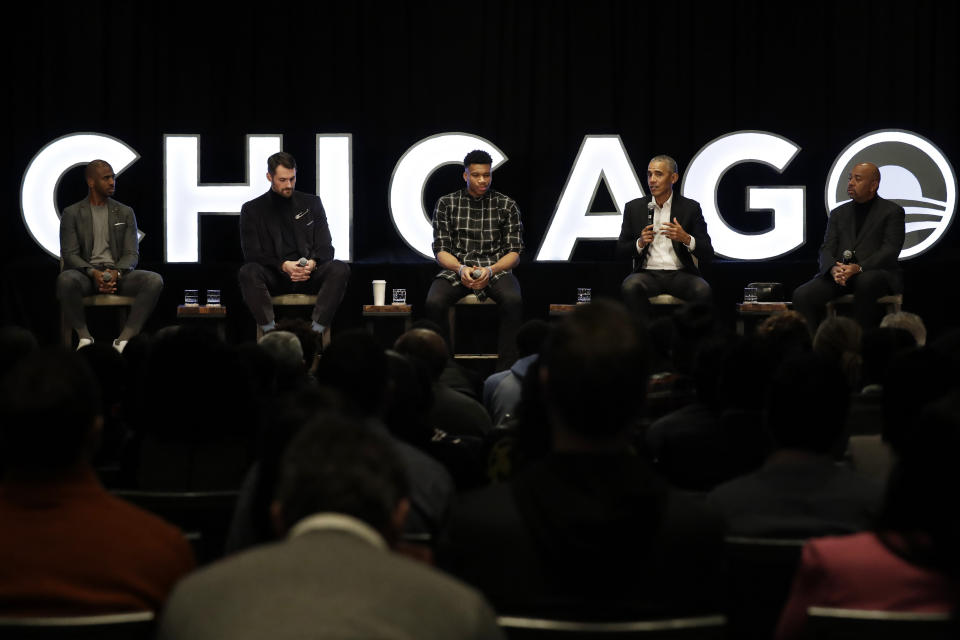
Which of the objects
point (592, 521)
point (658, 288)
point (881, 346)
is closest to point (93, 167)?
point (658, 288)

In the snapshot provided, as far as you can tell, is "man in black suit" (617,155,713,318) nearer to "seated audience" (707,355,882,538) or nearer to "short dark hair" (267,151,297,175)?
"short dark hair" (267,151,297,175)

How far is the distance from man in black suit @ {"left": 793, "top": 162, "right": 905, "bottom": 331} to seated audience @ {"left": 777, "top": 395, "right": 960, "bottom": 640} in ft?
16.1

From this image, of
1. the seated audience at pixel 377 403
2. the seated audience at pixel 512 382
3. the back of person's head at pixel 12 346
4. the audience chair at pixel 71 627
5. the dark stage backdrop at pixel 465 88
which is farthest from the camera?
the dark stage backdrop at pixel 465 88

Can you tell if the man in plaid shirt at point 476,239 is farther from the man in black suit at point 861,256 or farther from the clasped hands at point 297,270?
the man in black suit at point 861,256

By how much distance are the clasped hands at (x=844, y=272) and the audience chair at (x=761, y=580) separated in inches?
190

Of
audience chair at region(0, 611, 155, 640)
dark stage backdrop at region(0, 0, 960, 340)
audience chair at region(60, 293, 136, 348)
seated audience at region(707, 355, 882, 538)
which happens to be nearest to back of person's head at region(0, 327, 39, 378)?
audience chair at region(0, 611, 155, 640)

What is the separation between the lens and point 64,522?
1562 millimetres

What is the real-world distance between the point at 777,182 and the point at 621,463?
640 cm

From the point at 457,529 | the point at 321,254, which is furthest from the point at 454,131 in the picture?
the point at 457,529

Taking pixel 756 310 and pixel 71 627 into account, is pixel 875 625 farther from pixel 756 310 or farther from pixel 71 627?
pixel 756 310

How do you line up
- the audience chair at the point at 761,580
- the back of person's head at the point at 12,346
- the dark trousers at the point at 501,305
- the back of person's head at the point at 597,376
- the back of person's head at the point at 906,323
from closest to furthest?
the back of person's head at the point at 597,376 < the audience chair at the point at 761,580 < the back of person's head at the point at 12,346 < the back of person's head at the point at 906,323 < the dark trousers at the point at 501,305

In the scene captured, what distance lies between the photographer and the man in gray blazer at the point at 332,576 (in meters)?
1.06

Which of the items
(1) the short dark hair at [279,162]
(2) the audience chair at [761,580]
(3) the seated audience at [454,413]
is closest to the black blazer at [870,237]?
(1) the short dark hair at [279,162]

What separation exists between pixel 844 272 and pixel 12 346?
15.5 ft
